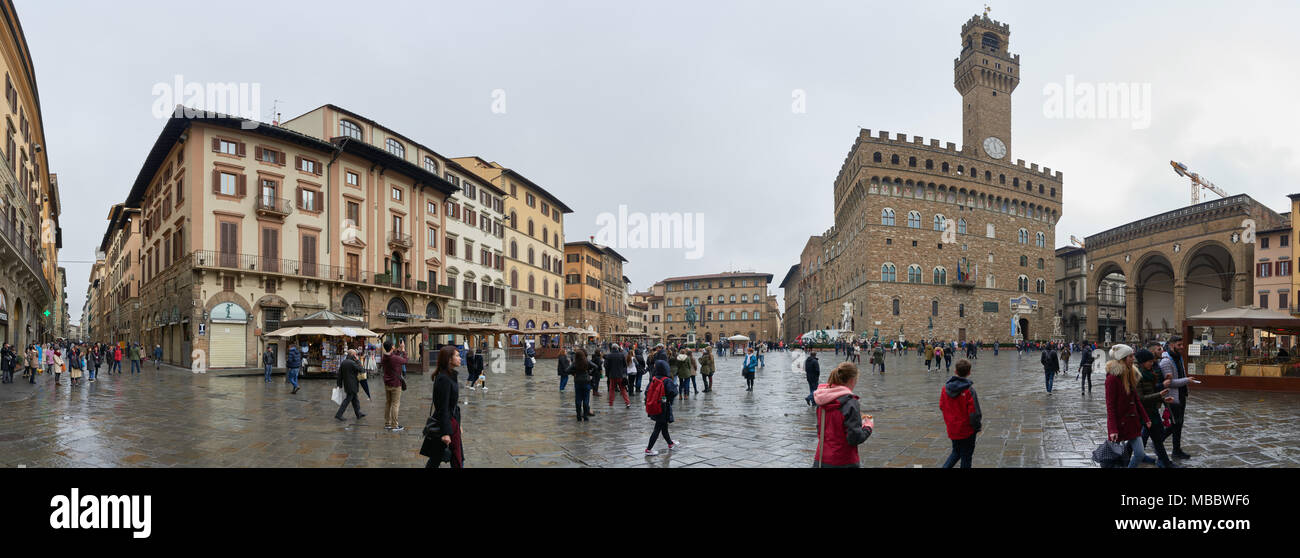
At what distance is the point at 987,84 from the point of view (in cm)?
5569

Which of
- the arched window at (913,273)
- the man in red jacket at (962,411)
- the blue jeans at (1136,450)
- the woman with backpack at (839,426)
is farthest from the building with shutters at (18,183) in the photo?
the arched window at (913,273)

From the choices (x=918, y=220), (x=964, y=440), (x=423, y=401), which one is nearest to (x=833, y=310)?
(x=918, y=220)

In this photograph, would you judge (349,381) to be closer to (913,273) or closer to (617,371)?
(617,371)

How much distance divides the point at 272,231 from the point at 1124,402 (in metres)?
30.0

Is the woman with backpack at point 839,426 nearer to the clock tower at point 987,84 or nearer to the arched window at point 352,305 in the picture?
the arched window at point 352,305

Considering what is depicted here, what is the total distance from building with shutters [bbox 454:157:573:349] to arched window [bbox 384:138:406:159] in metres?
8.10

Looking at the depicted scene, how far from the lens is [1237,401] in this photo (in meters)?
12.2

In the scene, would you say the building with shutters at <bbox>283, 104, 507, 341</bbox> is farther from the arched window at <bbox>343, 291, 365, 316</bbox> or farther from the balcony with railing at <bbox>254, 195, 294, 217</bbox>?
the balcony with railing at <bbox>254, 195, 294, 217</bbox>

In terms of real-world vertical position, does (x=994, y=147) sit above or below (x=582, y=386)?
above

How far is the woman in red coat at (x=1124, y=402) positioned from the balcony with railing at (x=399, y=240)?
32.0 m

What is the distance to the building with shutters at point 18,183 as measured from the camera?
19469 millimetres

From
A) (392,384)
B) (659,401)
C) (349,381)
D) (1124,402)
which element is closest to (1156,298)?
(1124,402)
